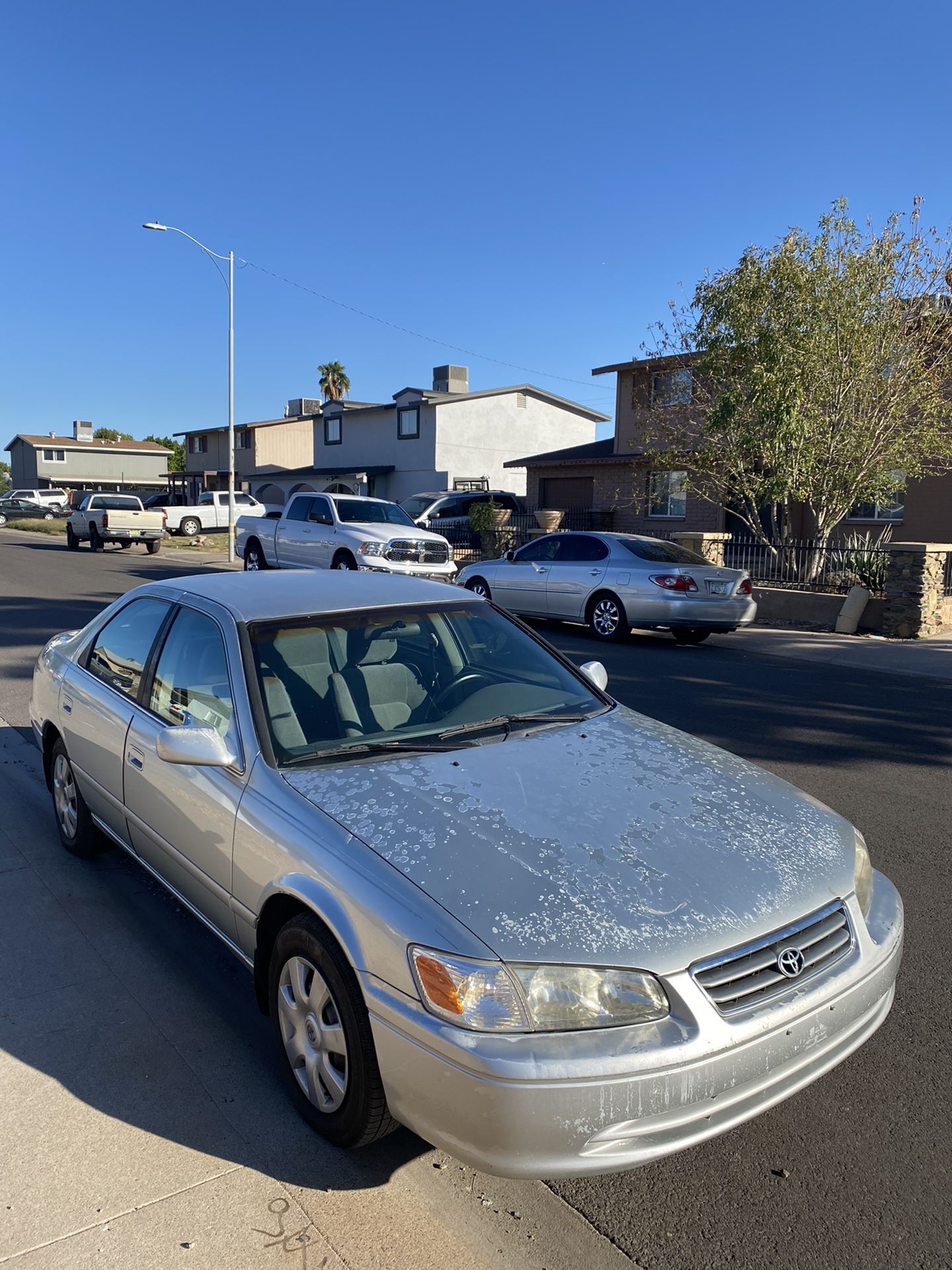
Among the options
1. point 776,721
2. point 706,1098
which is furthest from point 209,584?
point 776,721

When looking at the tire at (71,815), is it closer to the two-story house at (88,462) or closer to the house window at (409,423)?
the house window at (409,423)

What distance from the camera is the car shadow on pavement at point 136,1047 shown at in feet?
9.21

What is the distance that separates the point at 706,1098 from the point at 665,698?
6.88 metres

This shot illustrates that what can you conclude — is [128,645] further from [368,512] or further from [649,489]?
[649,489]

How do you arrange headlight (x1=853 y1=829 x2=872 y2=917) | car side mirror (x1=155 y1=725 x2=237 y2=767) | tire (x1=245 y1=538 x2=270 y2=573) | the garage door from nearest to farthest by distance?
headlight (x1=853 y1=829 x2=872 y2=917) → car side mirror (x1=155 y1=725 x2=237 y2=767) → tire (x1=245 y1=538 x2=270 y2=573) → the garage door

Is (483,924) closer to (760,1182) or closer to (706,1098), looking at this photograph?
(706,1098)

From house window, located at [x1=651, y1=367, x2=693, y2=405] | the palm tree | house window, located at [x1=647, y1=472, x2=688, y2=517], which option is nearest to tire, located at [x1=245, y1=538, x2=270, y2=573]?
house window, located at [x1=647, y1=472, x2=688, y2=517]

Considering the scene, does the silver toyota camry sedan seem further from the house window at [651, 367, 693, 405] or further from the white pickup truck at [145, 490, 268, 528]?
the white pickup truck at [145, 490, 268, 528]

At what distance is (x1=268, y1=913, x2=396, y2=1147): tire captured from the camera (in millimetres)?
2598

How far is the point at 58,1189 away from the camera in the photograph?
265 centimetres

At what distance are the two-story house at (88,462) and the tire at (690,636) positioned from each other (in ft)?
238

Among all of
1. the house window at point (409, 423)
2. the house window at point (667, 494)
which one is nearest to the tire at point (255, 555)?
the house window at point (667, 494)

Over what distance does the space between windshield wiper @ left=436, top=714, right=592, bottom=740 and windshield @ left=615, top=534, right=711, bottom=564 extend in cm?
971

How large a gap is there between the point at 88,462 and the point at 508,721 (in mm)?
85685
